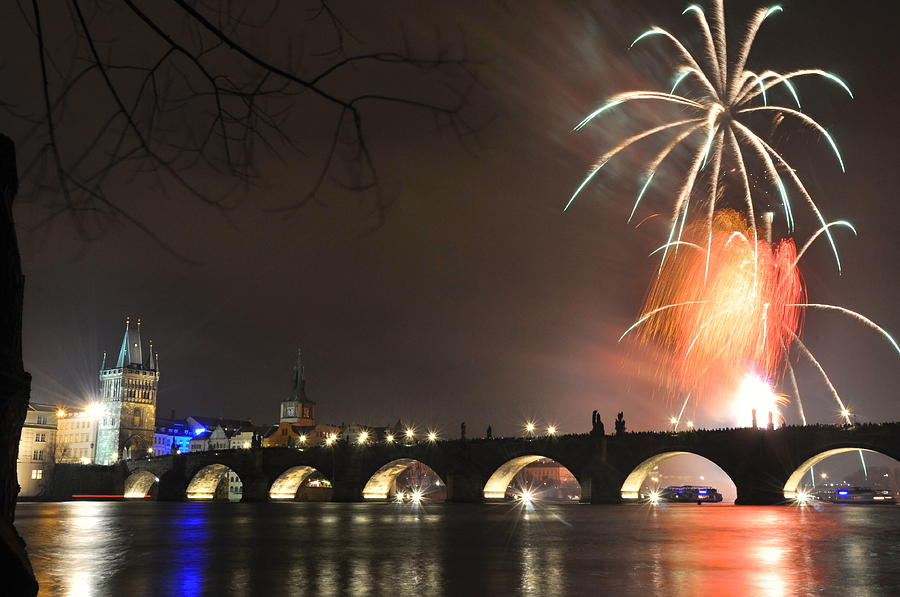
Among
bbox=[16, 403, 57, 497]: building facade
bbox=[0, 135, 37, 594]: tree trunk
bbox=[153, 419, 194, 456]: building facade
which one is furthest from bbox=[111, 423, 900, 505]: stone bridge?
bbox=[0, 135, 37, 594]: tree trunk

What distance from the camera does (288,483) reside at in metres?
112

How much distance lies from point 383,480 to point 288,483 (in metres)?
16.8

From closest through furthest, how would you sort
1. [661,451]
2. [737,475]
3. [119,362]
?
1. [737,475]
2. [661,451]
3. [119,362]

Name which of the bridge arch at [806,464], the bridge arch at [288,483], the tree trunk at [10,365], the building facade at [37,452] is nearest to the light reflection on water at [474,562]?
the tree trunk at [10,365]

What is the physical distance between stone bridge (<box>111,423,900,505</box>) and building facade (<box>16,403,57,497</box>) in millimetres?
10990

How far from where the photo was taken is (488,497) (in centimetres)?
8794

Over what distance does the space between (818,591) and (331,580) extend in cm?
853

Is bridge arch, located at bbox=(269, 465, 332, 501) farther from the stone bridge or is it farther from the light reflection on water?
the light reflection on water

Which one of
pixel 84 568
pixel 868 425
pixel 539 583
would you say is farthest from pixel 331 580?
pixel 868 425

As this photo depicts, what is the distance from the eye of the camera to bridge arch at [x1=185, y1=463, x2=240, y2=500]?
117812 mm

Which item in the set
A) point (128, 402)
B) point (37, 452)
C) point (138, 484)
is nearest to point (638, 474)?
point (138, 484)

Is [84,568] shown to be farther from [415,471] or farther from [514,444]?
[415,471]

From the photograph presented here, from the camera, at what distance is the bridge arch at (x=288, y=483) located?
4210 inches

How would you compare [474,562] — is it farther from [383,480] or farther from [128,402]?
[128,402]
